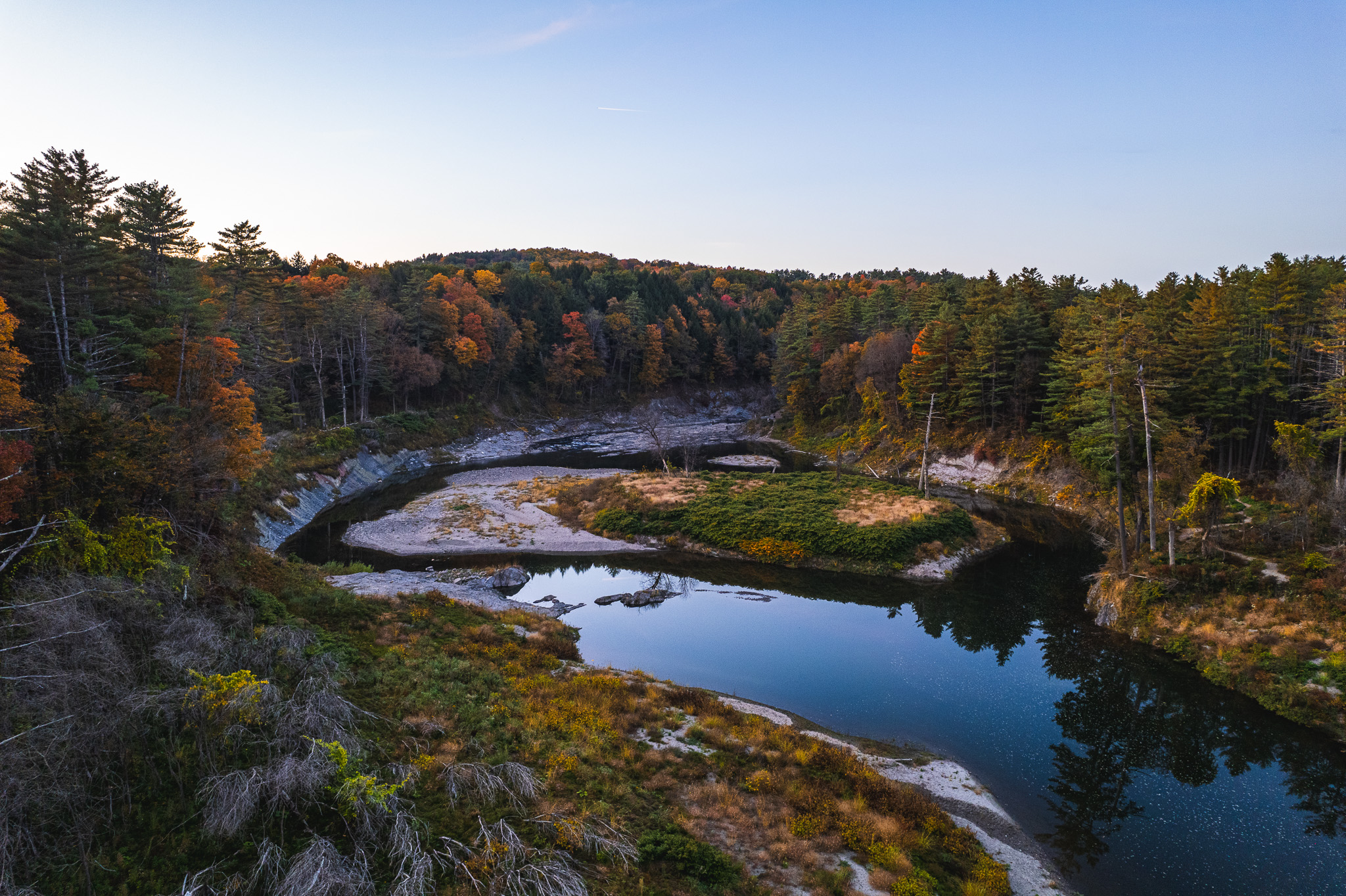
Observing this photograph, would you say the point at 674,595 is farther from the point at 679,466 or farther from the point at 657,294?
the point at 657,294

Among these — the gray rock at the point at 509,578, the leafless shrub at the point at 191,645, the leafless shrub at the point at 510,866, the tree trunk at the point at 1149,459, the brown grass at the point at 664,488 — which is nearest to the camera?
the leafless shrub at the point at 510,866

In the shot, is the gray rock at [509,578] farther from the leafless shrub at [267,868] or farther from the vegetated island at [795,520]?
the leafless shrub at [267,868]

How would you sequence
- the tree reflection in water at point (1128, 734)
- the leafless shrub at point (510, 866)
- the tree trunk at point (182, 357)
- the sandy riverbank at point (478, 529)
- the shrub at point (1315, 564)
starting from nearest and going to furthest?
the leafless shrub at point (510, 866)
the tree reflection in water at point (1128, 734)
the shrub at point (1315, 564)
the tree trunk at point (182, 357)
the sandy riverbank at point (478, 529)

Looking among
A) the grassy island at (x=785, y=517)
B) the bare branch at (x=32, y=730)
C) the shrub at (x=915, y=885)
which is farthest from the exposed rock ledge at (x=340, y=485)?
the shrub at (x=915, y=885)

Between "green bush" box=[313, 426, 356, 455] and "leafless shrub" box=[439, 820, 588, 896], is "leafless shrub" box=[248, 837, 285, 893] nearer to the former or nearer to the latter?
"leafless shrub" box=[439, 820, 588, 896]

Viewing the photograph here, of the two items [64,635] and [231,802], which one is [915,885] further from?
[64,635]

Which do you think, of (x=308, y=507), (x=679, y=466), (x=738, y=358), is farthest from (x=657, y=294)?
(x=308, y=507)
